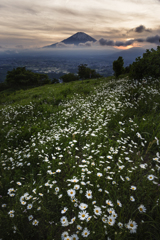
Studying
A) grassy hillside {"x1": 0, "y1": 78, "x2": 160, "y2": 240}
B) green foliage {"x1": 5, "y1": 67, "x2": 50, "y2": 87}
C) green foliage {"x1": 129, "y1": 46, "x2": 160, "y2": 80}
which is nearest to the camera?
grassy hillside {"x1": 0, "y1": 78, "x2": 160, "y2": 240}

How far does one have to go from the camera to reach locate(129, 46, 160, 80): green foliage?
11.9m

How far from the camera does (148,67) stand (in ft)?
39.4

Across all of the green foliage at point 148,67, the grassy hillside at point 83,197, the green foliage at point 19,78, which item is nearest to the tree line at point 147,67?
the green foliage at point 148,67

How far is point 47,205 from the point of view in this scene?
9.13 ft

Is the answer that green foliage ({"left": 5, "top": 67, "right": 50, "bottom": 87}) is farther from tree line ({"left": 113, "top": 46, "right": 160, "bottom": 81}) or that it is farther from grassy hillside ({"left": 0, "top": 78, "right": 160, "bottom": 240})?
grassy hillside ({"left": 0, "top": 78, "right": 160, "bottom": 240})

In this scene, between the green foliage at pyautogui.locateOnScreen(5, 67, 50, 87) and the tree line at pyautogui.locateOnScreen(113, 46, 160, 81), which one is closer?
the tree line at pyautogui.locateOnScreen(113, 46, 160, 81)

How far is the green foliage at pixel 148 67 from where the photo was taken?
1192cm

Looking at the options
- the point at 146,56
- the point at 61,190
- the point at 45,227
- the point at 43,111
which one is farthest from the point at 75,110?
the point at 146,56

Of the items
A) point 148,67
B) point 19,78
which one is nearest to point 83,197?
point 148,67

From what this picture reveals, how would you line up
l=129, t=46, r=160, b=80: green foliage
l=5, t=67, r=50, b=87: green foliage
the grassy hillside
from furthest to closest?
l=5, t=67, r=50, b=87: green foliage, l=129, t=46, r=160, b=80: green foliage, the grassy hillside

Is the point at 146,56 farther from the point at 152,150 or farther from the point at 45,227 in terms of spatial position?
the point at 45,227

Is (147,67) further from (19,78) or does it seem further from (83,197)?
(19,78)

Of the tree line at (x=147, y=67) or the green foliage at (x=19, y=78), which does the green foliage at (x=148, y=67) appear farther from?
the green foliage at (x=19, y=78)

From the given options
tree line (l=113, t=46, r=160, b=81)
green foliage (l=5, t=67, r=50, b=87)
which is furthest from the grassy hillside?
green foliage (l=5, t=67, r=50, b=87)
